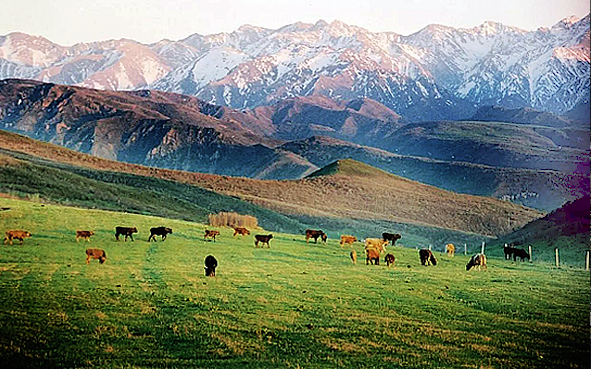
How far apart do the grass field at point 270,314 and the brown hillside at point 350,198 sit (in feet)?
194

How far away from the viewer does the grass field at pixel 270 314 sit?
1384 cm

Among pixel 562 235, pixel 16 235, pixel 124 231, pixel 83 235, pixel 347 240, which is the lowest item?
pixel 16 235

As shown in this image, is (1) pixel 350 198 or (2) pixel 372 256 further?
(1) pixel 350 198

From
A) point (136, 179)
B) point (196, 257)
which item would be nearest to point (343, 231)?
point (136, 179)

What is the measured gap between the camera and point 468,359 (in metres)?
13.7

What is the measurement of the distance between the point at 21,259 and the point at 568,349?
19.6 metres

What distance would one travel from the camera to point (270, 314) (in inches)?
679

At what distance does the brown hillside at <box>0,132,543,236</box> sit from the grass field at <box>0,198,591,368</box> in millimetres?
59205

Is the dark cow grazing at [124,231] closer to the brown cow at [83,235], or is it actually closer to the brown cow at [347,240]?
the brown cow at [83,235]

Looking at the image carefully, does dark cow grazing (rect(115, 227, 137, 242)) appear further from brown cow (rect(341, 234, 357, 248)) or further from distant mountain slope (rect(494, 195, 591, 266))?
distant mountain slope (rect(494, 195, 591, 266))

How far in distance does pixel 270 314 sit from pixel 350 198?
87851mm

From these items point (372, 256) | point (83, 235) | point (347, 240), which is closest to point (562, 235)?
point (347, 240)

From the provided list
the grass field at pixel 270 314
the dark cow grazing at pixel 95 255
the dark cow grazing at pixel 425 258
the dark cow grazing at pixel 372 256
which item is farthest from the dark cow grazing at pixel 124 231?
the dark cow grazing at pixel 425 258

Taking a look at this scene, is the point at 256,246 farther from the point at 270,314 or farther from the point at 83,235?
the point at 270,314
